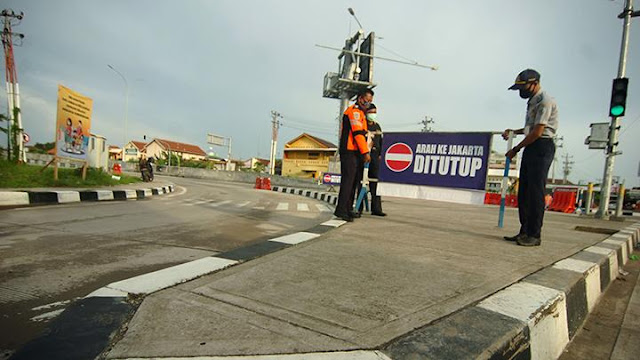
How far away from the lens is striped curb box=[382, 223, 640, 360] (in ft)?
3.80

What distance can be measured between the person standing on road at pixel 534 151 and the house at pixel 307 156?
44.6m

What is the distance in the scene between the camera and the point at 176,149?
69.9 meters

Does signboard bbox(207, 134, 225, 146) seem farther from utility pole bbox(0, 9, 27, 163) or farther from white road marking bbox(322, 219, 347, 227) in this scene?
white road marking bbox(322, 219, 347, 227)

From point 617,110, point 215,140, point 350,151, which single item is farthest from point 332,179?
point 215,140

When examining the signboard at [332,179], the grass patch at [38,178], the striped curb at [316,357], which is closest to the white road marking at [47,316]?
the striped curb at [316,357]

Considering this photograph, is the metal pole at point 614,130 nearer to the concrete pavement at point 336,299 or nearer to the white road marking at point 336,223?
the concrete pavement at point 336,299

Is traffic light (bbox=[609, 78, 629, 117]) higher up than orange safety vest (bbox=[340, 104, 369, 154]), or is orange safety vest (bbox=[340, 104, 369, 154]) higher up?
traffic light (bbox=[609, 78, 629, 117])

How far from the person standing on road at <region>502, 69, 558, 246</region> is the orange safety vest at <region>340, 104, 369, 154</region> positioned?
1.85 m

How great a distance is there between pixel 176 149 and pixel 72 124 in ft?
218

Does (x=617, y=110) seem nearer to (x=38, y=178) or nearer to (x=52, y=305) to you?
(x=52, y=305)

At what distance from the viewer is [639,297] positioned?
2.64 meters

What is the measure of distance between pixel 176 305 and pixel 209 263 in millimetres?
699

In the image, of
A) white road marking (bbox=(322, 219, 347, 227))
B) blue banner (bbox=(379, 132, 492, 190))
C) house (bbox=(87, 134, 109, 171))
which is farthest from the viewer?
house (bbox=(87, 134, 109, 171))

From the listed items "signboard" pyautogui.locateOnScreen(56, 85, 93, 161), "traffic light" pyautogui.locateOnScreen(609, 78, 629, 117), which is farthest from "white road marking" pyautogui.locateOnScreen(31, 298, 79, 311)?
"traffic light" pyautogui.locateOnScreen(609, 78, 629, 117)
